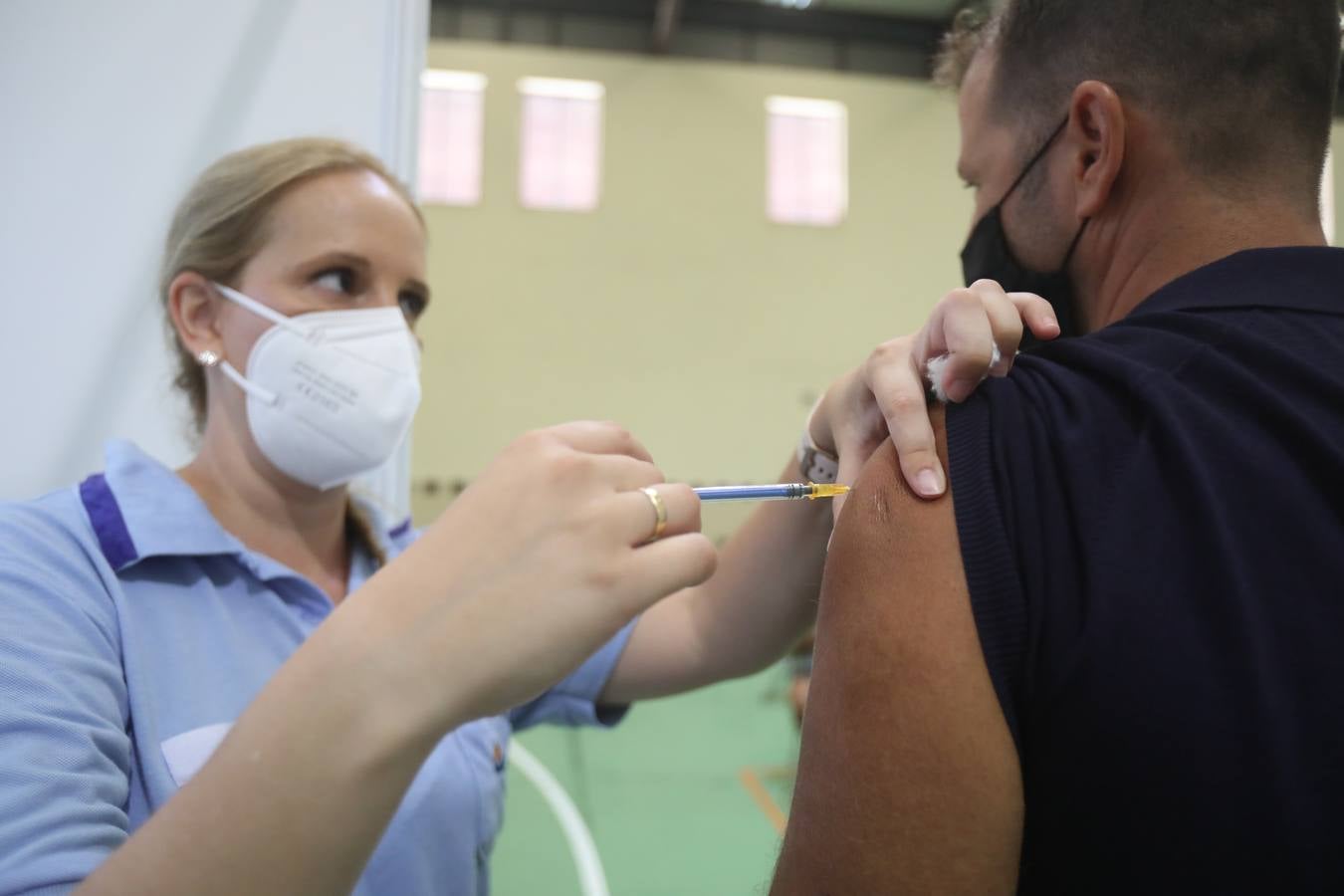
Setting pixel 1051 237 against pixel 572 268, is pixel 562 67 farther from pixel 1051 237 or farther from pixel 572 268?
pixel 1051 237

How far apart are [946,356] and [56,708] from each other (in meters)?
0.82

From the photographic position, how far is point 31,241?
5.17 ft

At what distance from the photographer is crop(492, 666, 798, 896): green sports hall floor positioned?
335cm

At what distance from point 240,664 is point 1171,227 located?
1.13 meters

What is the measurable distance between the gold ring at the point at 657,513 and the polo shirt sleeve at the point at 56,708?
0.49 meters

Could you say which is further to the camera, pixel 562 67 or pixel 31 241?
pixel 562 67

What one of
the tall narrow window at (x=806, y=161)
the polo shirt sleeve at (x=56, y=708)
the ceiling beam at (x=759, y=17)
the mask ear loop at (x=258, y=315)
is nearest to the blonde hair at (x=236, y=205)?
the mask ear loop at (x=258, y=315)

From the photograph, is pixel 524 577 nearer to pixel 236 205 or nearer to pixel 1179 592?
pixel 1179 592

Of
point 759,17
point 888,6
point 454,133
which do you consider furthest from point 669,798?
point 888,6

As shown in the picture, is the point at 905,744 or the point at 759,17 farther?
the point at 759,17

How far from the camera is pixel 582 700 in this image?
1298 mm

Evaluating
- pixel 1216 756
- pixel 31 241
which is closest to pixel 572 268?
pixel 31 241

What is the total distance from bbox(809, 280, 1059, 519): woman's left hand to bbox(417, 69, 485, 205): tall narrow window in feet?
21.9

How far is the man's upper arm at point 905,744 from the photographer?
2.02 ft
